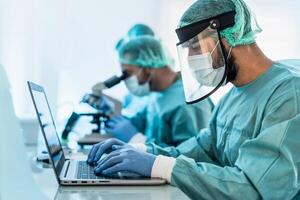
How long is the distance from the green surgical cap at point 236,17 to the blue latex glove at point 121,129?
90 centimetres

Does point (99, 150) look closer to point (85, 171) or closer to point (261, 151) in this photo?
point (85, 171)

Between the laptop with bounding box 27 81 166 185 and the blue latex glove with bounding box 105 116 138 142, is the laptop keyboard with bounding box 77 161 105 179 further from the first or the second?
the blue latex glove with bounding box 105 116 138 142

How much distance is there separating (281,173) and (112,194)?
44cm

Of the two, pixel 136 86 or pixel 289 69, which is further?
pixel 136 86

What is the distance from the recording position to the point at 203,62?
4.38ft

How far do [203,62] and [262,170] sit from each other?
420mm

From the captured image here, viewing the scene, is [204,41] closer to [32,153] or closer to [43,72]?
[32,153]

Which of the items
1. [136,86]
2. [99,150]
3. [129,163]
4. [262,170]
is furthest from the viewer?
[136,86]

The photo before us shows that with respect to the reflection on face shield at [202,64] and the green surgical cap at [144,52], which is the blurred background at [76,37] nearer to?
the green surgical cap at [144,52]

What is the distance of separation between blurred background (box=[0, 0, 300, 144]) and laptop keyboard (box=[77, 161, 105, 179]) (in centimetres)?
97

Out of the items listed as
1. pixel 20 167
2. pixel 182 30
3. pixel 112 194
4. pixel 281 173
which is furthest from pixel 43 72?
pixel 281 173

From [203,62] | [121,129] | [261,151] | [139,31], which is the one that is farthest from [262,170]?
[139,31]

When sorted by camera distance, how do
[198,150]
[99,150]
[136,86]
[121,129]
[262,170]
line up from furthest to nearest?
1. [136,86]
2. [121,129]
3. [198,150]
4. [99,150]
5. [262,170]

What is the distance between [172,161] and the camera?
116 centimetres
